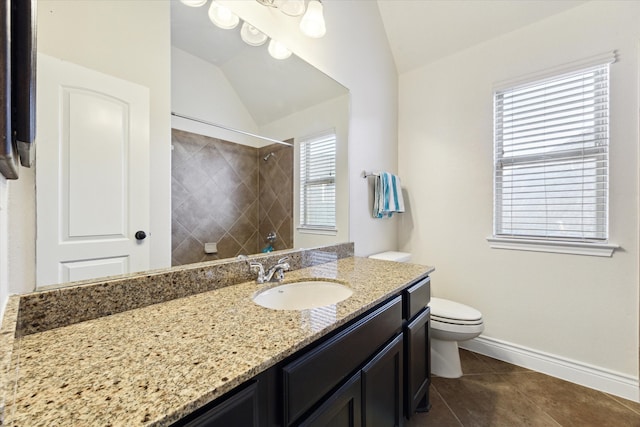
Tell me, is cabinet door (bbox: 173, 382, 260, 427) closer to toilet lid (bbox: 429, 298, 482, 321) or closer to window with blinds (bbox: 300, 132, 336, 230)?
window with blinds (bbox: 300, 132, 336, 230)

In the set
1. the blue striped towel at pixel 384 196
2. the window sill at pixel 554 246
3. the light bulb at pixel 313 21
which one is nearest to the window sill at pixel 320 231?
the blue striped towel at pixel 384 196

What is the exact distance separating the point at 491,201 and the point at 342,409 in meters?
1.84

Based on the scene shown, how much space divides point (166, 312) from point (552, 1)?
109 inches

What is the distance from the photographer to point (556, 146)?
70.3 inches

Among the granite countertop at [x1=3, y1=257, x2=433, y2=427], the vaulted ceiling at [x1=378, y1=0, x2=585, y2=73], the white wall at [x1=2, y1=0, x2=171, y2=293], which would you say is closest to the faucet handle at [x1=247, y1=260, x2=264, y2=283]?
the granite countertop at [x1=3, y1=257, x2=433, y2=427]

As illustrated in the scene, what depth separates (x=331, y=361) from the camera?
0.78 meters

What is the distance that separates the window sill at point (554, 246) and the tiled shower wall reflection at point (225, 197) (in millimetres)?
1599

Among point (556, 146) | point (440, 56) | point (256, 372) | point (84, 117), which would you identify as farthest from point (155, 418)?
point (440, 56)

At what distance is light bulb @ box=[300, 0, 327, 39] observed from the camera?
143cm

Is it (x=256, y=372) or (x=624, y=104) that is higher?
(x=624, y=104)

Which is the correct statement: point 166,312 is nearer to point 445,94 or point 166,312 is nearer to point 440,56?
point 445,94

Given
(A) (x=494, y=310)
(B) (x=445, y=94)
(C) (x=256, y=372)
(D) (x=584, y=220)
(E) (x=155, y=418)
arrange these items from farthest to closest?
(B) (x=445, y=94)
(A) (x=494, y=310)
(D) (x=584, y=220)
(C) (x=256, y=372)
(E) (x=155, y=418)

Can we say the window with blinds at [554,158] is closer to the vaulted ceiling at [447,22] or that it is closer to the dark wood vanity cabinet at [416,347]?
the vaulted ceiling at [447,22]

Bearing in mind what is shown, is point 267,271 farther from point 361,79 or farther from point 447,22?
point 447,22
